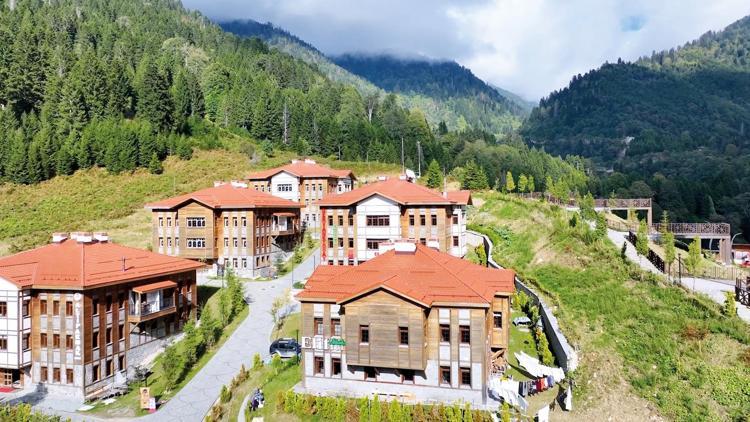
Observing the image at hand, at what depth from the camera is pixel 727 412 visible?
968 inches

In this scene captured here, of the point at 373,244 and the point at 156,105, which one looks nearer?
the point at 373,244

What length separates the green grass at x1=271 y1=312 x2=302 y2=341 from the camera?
37.5m

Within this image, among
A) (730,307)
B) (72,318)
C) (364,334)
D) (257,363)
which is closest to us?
(364,334)

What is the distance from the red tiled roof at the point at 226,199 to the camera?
51.9 meters

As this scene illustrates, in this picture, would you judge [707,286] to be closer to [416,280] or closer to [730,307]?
[730,307]

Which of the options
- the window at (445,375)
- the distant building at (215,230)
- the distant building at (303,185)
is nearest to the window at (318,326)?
the window at (445,375)

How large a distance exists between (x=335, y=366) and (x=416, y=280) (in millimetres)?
6172

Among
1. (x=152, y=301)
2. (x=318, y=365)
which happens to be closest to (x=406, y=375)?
(x=318, y=365)

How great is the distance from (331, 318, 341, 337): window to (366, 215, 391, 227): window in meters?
18.4

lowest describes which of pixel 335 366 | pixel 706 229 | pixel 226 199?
pixel 335 366

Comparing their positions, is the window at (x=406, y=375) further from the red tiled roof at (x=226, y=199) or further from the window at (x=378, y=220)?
the red tiled roof at (x=226, y=199)

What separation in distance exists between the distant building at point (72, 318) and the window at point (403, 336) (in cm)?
1739

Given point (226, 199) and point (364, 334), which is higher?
point (226, 199)

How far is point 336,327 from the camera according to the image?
92.9 feet
